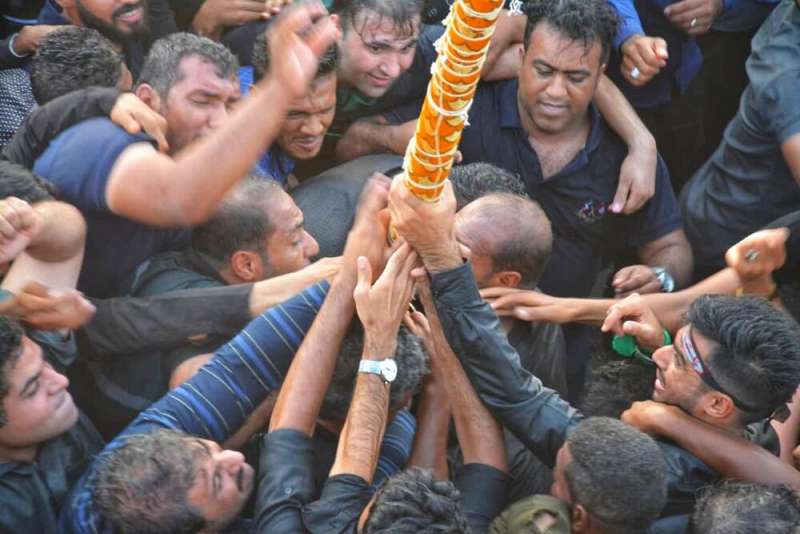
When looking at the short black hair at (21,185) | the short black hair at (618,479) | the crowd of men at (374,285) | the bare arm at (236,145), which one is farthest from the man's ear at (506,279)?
the short black hair at (21,185)

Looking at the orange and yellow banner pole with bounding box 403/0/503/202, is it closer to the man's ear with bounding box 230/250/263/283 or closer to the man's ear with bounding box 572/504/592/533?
the man's ear with bounding box 572/504/592/533

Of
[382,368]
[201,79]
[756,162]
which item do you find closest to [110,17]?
[201,79]

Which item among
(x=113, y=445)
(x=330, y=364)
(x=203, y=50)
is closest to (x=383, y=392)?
(x=330, y=364)

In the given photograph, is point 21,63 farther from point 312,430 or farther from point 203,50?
point 312,430

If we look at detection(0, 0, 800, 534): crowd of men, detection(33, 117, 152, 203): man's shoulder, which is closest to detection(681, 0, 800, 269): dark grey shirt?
detection(0, 0, 800, 534): crowd of men

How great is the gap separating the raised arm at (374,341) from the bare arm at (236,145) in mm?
446

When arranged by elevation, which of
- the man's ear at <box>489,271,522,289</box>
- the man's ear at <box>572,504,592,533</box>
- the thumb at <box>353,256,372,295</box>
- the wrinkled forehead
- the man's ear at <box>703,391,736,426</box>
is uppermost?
the wrinkled forehead

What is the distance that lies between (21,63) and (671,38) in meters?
2.58

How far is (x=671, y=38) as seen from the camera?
479 cm

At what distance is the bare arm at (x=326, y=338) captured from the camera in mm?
2928

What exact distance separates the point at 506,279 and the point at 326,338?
0.68m

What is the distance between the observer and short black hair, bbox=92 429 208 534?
2686mm

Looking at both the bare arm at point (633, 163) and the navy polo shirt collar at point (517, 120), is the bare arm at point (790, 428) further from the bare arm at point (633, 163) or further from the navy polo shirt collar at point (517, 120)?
the navy polo shirt collar at point (517, 120)

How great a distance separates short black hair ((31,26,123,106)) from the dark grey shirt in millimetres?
2236
